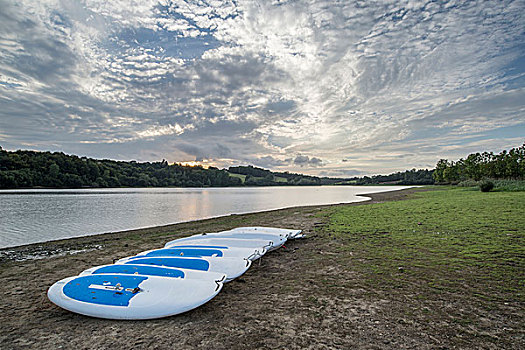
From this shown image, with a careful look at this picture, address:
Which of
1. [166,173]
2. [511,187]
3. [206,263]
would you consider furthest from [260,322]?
[166,173]

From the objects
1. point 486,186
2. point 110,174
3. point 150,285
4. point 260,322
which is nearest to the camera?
point 260,322

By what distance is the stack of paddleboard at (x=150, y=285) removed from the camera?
441 cm

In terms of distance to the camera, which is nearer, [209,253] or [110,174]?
[209,253]

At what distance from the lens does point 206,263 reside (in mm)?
6480

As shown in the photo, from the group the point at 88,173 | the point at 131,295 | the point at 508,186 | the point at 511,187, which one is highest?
the point at 88,173

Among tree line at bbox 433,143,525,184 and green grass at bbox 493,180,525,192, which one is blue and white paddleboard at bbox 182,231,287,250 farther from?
tree line at bbox 433,143,525,184

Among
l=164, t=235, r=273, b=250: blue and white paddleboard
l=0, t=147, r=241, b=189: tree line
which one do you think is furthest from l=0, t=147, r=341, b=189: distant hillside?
l=164, t=235, r=273, b=250: blue and white paddleboard

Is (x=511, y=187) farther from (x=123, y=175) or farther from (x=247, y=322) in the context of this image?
(x=123, y=175)

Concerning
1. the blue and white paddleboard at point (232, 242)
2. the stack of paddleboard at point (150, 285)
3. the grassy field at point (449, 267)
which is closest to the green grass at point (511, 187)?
the grassy field at point (449, 267)

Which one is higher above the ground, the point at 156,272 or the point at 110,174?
the point at 110,174

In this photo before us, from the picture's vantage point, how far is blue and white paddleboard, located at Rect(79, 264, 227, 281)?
557 cm

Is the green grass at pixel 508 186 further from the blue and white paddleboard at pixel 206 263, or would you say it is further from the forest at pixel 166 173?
the blue and white paddleboard at pixel 206 263

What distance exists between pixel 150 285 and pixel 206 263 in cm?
161

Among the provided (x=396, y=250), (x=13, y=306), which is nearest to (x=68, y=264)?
(x=13, y=306)
